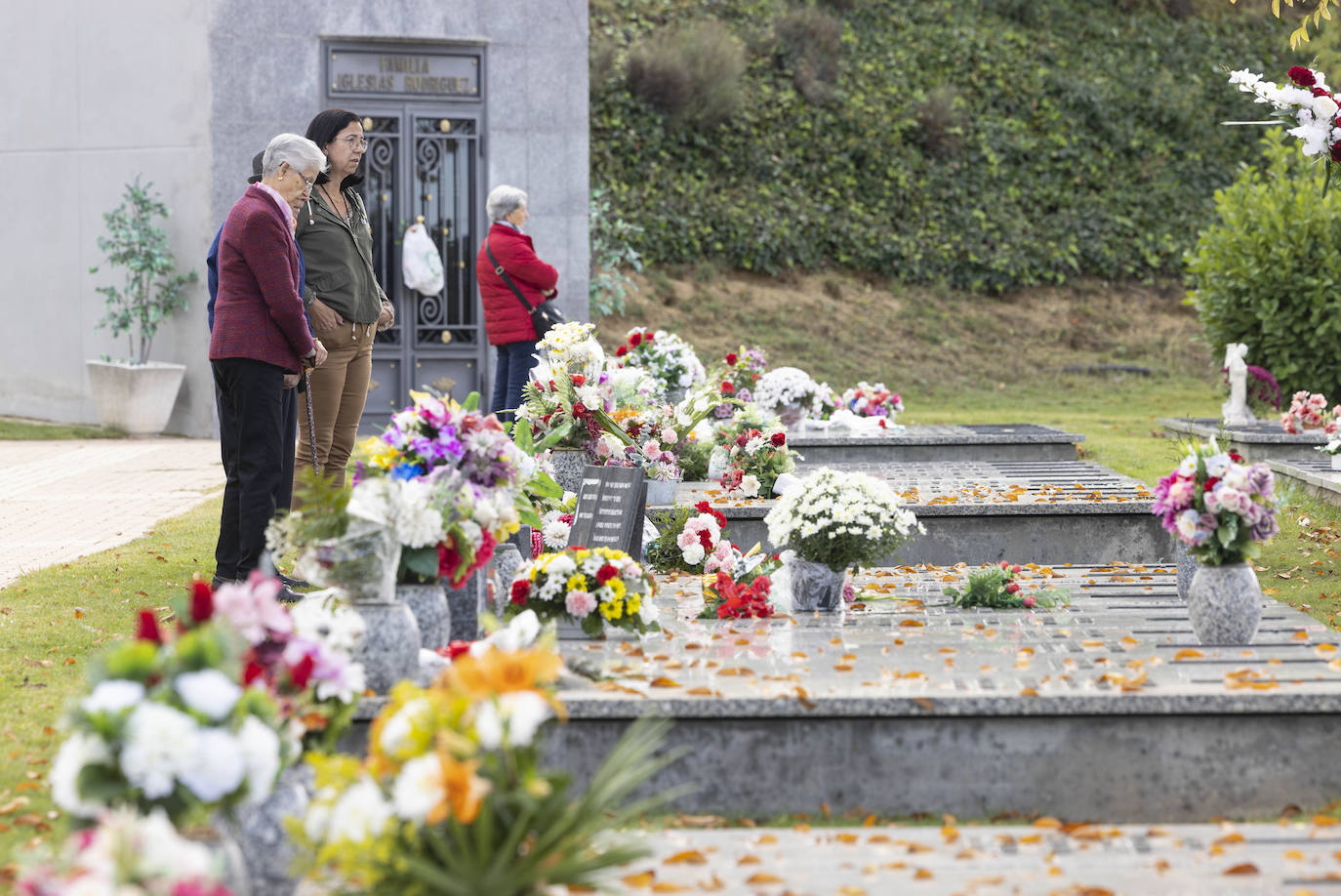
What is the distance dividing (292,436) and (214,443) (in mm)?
6720

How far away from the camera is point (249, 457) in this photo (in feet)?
17.8

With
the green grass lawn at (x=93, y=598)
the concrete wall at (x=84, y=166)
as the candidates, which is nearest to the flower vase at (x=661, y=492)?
the green grass lawn at (x=93, y=598)

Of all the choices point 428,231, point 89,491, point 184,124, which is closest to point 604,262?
point 428,231

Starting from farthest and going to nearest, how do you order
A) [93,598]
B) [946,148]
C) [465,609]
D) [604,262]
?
[946,148] < [604,262] < [93,598] < [465,609]

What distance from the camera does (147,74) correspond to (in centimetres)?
1209

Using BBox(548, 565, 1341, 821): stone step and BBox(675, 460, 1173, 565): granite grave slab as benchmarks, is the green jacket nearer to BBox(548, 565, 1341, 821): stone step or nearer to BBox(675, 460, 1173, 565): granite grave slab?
BBox(675, 460, 1173, 565): granite grave slab

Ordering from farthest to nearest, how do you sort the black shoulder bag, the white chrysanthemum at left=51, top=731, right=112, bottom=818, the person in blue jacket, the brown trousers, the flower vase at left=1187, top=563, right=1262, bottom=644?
the black shoulder bag
the brown trousers
the person in blue jacket
the flower vase at left=1187, top=563, right=1262, bottom=644
the white chrysanthemum at left=51, top=731, right=112, bottom=818

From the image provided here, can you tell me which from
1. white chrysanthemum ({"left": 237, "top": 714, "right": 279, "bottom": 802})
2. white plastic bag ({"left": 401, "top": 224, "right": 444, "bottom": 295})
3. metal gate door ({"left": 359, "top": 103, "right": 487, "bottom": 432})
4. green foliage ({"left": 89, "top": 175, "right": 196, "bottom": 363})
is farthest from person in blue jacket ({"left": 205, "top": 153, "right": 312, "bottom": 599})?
green foliage ({"left": 89, "top": 175, "right": 196, "bottom": 363})

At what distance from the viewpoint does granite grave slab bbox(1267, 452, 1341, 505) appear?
26.8 ft

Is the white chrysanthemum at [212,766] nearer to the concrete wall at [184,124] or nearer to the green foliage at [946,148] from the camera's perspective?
the concrete wall at [184,124]

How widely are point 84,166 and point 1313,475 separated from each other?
10262 millimetres

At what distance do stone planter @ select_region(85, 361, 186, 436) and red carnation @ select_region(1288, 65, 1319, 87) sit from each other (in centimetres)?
918

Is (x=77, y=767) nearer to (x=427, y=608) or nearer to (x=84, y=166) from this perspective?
(x=427, y=608)

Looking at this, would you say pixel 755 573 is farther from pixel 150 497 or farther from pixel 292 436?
pixel 150 497
